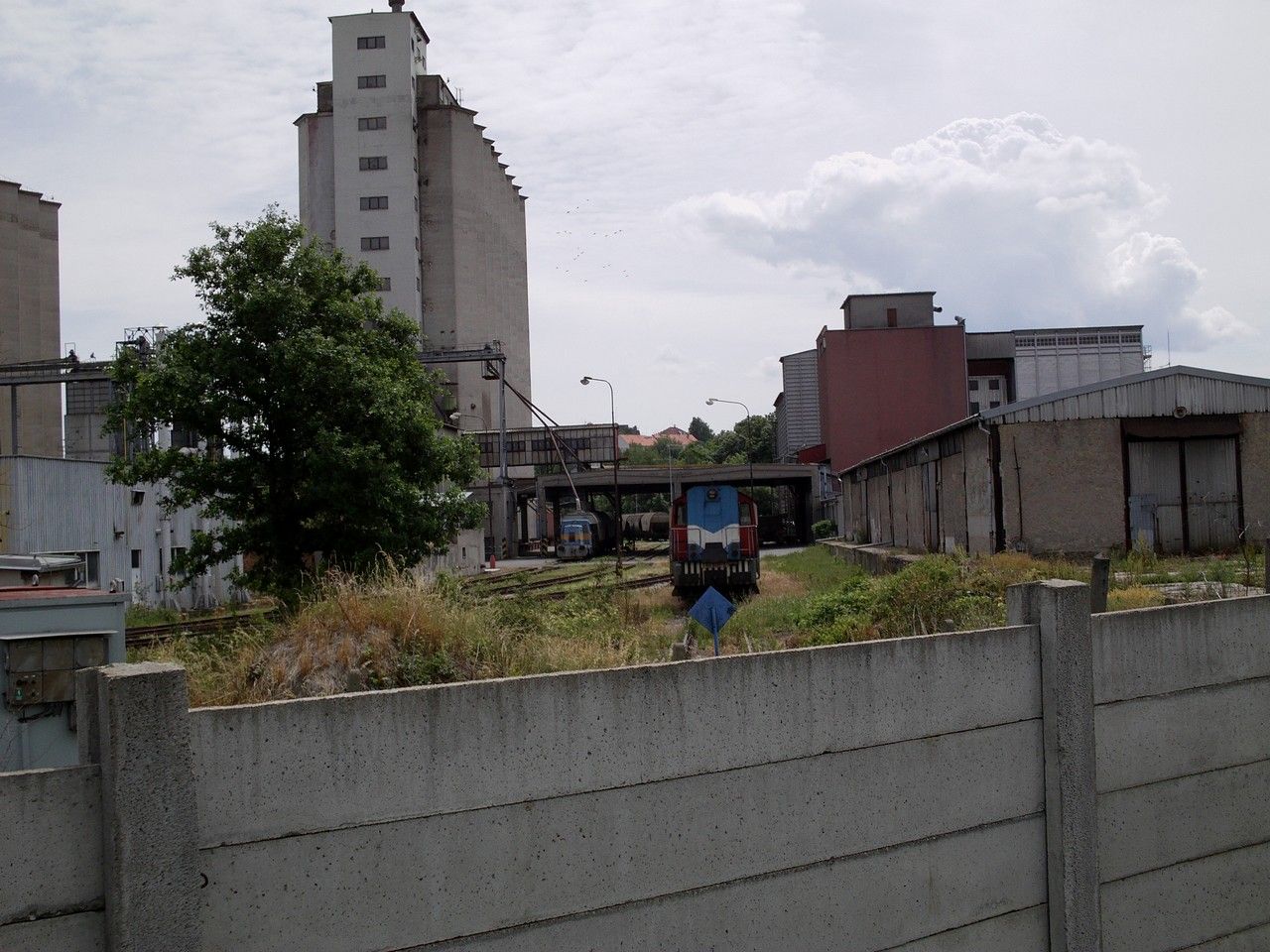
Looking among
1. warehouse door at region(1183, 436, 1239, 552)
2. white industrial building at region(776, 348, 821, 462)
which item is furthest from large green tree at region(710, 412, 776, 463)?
warehouse door at region(1183, 436, 1239, 552)

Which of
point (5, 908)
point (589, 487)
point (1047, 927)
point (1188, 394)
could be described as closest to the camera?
point (5, 908)

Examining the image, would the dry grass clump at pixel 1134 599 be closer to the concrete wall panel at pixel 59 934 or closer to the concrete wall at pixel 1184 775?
the concrete wall at pixel 1184 775

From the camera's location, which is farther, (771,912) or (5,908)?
(771,912)

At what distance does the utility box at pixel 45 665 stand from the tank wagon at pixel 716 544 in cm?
1798

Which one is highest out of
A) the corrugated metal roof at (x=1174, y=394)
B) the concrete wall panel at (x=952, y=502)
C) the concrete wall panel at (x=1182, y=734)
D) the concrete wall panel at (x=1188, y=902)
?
the corrugated metal roof at (x=1174, y=394)

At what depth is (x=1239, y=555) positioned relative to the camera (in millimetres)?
18719

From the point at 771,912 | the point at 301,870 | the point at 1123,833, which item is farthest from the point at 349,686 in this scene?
the point at 1123,833

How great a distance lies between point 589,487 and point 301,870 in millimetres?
53882

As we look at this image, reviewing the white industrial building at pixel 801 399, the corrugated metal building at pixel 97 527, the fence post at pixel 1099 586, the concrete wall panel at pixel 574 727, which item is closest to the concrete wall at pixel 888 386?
the white industrial building at pixel 801 399

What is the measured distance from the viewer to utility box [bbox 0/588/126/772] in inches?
303

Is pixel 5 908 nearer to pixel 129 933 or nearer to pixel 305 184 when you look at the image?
pixel 129 933

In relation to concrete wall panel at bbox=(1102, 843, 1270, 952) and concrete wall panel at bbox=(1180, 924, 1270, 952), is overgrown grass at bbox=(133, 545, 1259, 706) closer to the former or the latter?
concrete wall panel at bbox=(1102, 843, 1270, 952)

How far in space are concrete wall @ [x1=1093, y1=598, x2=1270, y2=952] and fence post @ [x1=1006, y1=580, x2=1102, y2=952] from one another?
212mm

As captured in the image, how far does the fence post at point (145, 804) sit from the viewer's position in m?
3.99
